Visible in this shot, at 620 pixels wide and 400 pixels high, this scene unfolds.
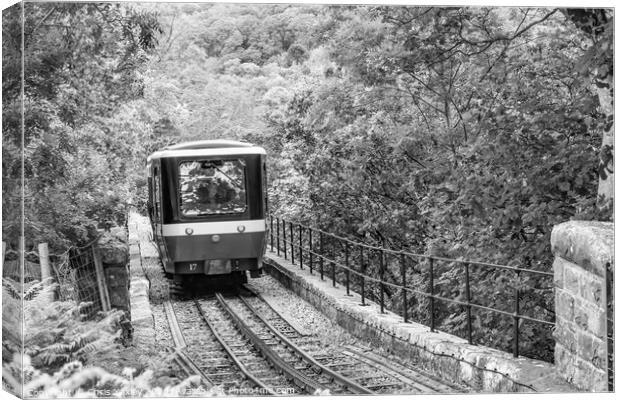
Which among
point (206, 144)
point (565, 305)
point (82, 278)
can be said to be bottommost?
point (82, 278)

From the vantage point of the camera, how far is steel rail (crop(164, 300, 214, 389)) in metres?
7.56

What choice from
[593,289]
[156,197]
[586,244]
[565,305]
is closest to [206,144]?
[156,197]

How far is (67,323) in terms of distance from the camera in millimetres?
6844

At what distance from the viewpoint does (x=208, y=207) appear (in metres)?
11.0

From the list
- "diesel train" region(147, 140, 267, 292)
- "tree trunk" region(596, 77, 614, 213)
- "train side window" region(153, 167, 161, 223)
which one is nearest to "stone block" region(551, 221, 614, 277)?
"tree trunk" region(596, 77, 614, 213)

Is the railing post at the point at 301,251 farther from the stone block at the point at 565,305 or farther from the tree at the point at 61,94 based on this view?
the stone block at the point at 565,305

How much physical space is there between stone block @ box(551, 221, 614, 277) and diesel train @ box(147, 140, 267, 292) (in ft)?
13.4

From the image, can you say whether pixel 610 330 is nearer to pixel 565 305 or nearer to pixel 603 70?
pixel 565 305

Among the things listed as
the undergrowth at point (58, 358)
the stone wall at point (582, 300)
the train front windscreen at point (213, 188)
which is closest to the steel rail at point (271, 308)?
the train front windscreen at point (213, 188)

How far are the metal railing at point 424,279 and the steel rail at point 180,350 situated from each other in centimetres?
200

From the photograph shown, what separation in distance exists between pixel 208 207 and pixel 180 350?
114 inches

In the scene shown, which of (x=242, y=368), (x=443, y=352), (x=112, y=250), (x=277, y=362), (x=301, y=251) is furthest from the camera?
(x=301, y=251)

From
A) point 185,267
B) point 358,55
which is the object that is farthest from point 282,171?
point 358,55

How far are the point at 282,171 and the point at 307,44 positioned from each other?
4.81 metres
